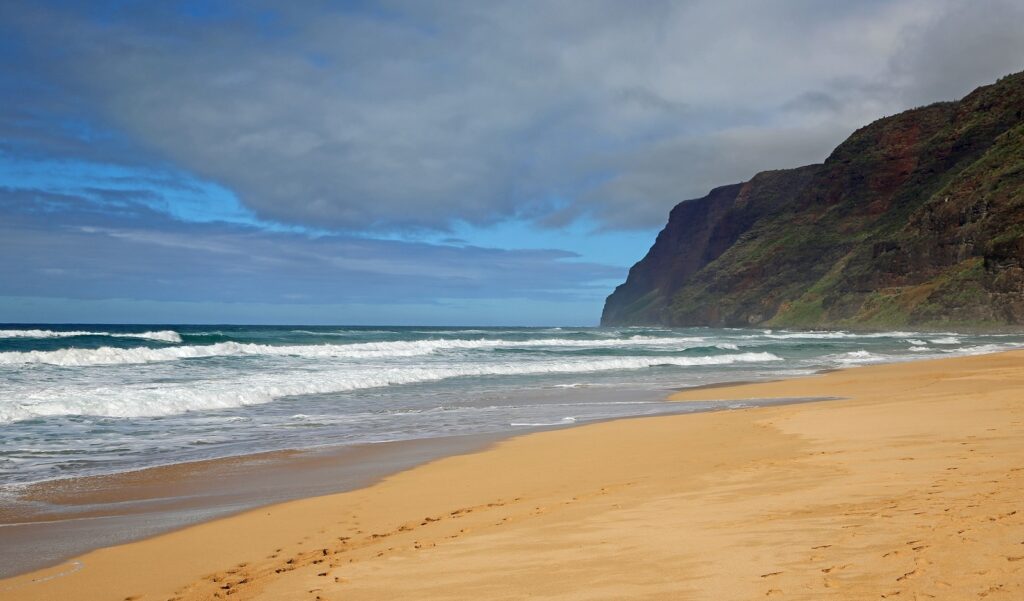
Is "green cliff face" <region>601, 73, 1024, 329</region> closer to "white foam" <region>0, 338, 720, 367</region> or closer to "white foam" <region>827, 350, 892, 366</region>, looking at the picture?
"white foam" <region>827, 350, 892, 366</region>

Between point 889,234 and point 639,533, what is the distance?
85959mm

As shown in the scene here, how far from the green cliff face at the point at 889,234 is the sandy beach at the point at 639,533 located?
5932 centimetres

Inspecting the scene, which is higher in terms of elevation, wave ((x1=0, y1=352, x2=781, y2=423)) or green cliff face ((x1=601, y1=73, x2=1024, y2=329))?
green cliff face ((x1=601, y1=73, x2=1024, y2=329))

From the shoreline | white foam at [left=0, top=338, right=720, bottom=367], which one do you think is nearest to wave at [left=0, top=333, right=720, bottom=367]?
white foam at [left=0, top=338, right=720, bottom=367]

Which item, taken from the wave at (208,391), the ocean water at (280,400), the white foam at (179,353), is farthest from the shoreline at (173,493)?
the white foam at (179,353)

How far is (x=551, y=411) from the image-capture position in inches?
612

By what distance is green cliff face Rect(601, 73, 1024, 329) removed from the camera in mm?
60500

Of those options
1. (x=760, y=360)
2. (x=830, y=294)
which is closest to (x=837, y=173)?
(x=830, y=294)

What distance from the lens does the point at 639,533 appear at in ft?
16.2

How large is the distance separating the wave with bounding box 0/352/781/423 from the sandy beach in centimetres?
848

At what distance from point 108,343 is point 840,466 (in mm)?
44147

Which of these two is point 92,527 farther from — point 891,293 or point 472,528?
point 891,293

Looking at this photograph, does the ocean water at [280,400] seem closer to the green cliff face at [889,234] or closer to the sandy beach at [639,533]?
the sandy beach at [639,533]

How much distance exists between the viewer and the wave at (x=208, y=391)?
46.9ft
